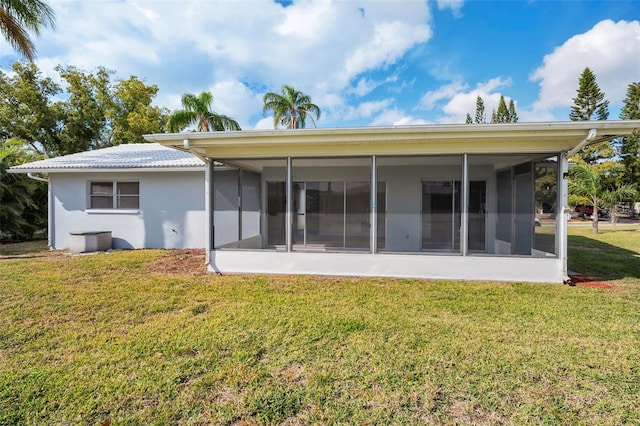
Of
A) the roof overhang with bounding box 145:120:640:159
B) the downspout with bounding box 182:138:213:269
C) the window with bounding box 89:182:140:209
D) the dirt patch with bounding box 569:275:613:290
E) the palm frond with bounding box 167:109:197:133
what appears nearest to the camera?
the roof overhang with bounding box 145:120:640:159

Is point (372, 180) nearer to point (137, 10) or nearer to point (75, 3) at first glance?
point (137, 10)

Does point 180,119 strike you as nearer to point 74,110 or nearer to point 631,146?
point 74,110

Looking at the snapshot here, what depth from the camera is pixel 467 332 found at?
12.2ft

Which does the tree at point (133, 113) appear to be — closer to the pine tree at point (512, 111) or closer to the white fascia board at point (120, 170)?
the white fascia board at point (120, 170)

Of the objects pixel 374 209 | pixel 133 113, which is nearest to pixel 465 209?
pixel 374 209

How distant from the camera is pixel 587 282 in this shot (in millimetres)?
6004

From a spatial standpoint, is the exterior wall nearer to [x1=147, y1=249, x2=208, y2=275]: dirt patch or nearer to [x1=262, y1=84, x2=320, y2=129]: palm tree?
[x1=147, y1=249, x2=208, y2=275]: dirt patch

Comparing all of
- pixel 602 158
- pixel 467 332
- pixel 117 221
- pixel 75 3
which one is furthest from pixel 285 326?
pixel 602 158

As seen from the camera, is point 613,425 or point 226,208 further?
point 226,208

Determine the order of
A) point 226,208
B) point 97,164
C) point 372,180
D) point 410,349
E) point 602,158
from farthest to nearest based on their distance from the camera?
point 602,158 → point 97,164 → point 226,208 → point 372,180 → point 410,349

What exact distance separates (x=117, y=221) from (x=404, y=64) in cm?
1420

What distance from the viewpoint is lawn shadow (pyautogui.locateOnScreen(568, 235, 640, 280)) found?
22.3 ft

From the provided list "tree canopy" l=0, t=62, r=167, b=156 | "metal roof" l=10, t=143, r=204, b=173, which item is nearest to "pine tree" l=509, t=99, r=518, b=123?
"tree canopy" l=0, t=62, r=167, b=156

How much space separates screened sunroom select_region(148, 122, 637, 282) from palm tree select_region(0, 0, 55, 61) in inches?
258
